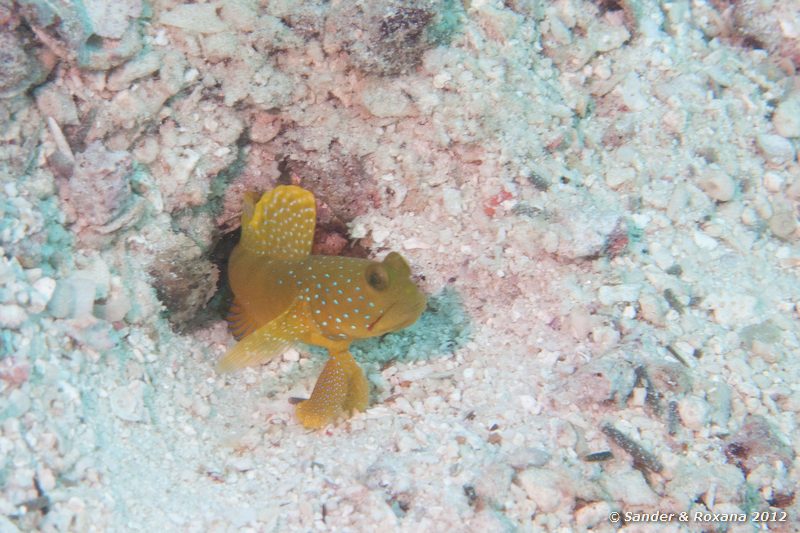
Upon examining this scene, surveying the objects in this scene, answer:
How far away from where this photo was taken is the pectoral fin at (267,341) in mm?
3391

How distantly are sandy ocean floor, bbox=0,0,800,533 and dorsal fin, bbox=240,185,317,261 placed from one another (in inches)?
11.2

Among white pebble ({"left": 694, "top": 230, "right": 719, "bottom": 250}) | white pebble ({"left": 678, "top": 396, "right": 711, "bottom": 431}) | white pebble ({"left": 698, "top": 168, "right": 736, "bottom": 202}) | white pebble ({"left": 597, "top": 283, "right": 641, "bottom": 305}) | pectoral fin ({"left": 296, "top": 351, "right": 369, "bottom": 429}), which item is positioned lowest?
pectoral fin ({"left": 296, "top": 351, "right": 369, "bottom": 429})

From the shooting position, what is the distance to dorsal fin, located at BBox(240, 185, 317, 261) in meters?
3.79

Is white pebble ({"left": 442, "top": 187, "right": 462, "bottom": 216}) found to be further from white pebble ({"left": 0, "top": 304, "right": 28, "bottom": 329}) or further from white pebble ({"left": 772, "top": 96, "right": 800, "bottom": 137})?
white pebble ({"left": 772, "top": 96, "right": 800, "bottom": 137})

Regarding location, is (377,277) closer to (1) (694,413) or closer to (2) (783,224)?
(1) (694,413)

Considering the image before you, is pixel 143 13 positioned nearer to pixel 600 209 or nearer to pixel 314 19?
pixel 314 19

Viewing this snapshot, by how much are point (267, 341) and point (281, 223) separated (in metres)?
0.78

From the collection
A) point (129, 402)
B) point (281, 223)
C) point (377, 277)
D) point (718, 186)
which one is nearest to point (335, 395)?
point (377, 277)

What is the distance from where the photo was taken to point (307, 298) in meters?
3.59

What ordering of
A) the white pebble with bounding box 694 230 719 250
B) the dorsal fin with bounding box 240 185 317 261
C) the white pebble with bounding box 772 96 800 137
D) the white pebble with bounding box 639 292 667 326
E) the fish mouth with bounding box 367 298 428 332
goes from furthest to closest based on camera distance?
the white pebble with bounding box 772 96 800 137, the white pebble with bounding box 694 230 719 250, the dorsal fin with bounding box 240 185 317 261, the white pebble with bounding box 639 292 667 326, the fish mouth with bounding box 367 298 428 332

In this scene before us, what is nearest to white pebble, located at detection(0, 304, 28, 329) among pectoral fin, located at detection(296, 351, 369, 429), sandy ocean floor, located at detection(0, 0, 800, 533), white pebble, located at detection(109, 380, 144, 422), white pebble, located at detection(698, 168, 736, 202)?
sandy ocean floor, located at detection(0, 0, 800, 533)

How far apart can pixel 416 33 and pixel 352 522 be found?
2.65m

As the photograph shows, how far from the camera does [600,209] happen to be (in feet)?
12.4

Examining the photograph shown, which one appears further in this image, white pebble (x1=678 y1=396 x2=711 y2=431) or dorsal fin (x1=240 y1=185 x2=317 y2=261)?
dorsal fin (x1=240 y1=185 x2=317 y2=261)
